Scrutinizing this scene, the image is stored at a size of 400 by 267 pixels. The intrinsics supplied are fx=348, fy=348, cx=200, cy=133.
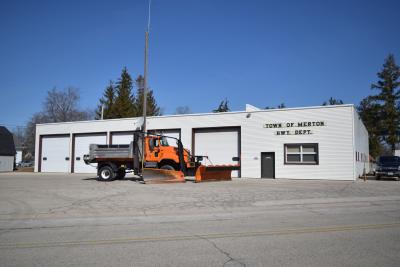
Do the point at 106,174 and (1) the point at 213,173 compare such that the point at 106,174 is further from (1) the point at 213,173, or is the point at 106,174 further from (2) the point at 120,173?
(1) the point at 213,173

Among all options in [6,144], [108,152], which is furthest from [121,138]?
[6,144]

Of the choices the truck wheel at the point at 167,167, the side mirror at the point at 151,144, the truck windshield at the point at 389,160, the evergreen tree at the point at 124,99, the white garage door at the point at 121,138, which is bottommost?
the truck wheel at the point at 167,167

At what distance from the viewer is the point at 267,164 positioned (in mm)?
28109

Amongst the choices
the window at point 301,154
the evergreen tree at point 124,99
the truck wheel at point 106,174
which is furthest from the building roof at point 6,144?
the window at point 301,154

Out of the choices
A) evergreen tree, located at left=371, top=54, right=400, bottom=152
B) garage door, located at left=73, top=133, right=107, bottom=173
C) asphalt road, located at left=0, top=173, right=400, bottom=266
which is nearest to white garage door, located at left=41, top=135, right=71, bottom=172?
garage door, located at left=73, top=133, right=107, bottom=173

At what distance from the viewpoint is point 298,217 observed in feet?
31.8

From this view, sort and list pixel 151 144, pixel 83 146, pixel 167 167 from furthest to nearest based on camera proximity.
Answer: pixel 83 146, pixel 151 144, pixel 167 167

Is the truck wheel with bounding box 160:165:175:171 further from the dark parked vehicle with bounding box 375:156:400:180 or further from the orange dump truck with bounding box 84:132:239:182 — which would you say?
the dark parked vehicle with bounding box 375:156:400:180

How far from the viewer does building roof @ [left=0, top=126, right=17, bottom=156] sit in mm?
52822

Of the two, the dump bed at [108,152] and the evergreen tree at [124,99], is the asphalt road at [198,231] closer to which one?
the dump bed at [108,152]

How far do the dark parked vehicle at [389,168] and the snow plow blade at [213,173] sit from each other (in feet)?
40.4

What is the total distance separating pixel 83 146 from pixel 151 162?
17.5 meters

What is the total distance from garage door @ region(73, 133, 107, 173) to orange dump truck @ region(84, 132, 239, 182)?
13096mm

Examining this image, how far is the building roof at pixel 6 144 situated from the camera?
173 ft
